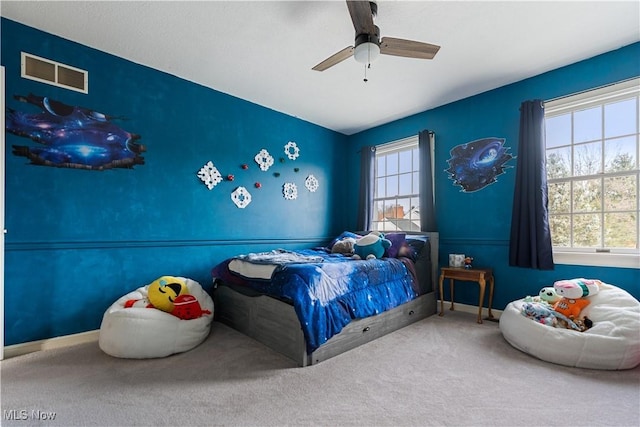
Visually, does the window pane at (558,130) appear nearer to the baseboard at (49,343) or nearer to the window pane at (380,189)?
the window pane at (380,189)

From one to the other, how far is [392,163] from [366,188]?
0.56 metres

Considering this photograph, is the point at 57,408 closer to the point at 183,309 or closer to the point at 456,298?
the point at 183,309

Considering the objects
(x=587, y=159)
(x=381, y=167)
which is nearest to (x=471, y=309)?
(x=587, y=159)

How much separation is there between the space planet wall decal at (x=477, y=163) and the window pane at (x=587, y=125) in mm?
598

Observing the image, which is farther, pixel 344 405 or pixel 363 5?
pixel 363 5

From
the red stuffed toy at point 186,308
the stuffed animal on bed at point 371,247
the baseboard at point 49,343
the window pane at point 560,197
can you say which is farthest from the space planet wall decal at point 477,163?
the baseboard at point 49,343

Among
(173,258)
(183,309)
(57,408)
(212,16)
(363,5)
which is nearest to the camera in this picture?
(57,408)

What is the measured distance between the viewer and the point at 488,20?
2.31 m

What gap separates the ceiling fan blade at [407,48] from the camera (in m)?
2.07

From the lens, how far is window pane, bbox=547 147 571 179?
3.05m

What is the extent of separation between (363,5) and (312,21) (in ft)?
2.24

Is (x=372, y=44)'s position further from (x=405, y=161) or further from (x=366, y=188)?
(x=366, y=188)

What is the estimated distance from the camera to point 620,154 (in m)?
2.75

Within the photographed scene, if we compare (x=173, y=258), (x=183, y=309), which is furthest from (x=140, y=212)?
(x=183, y=309)
